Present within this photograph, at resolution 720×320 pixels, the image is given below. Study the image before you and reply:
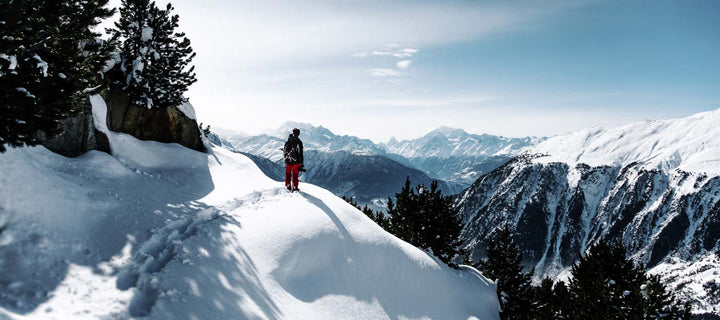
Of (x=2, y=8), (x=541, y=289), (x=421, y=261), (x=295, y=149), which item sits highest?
(x=2, y=8)

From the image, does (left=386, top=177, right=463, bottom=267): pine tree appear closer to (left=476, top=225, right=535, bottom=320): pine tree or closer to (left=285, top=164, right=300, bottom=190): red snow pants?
(left=476, top=225, right=535, bottom=320): pine tree

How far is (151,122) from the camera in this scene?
24.5 meters

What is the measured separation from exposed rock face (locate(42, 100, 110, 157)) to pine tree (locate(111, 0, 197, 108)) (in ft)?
15.2

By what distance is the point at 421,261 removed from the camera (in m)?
19.0

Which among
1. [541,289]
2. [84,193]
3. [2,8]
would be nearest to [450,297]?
[84,193]

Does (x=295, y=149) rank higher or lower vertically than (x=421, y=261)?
higher

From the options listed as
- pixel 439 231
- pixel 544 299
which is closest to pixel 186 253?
pixel 439 231

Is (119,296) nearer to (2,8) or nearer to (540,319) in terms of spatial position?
(2,8)

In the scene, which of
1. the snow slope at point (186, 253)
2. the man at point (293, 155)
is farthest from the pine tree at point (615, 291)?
the man at point (293, 155)

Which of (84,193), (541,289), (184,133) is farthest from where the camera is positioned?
(541,289)

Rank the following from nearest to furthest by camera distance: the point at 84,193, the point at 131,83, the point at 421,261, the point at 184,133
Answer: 1. the point at 84,193
2. the point at 421,261
3. the point at 131,83
4. the point at 184,133

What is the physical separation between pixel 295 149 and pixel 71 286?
10.9 metres

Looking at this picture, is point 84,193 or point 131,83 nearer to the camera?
point 84,193

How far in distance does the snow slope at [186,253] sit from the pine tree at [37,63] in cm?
283
